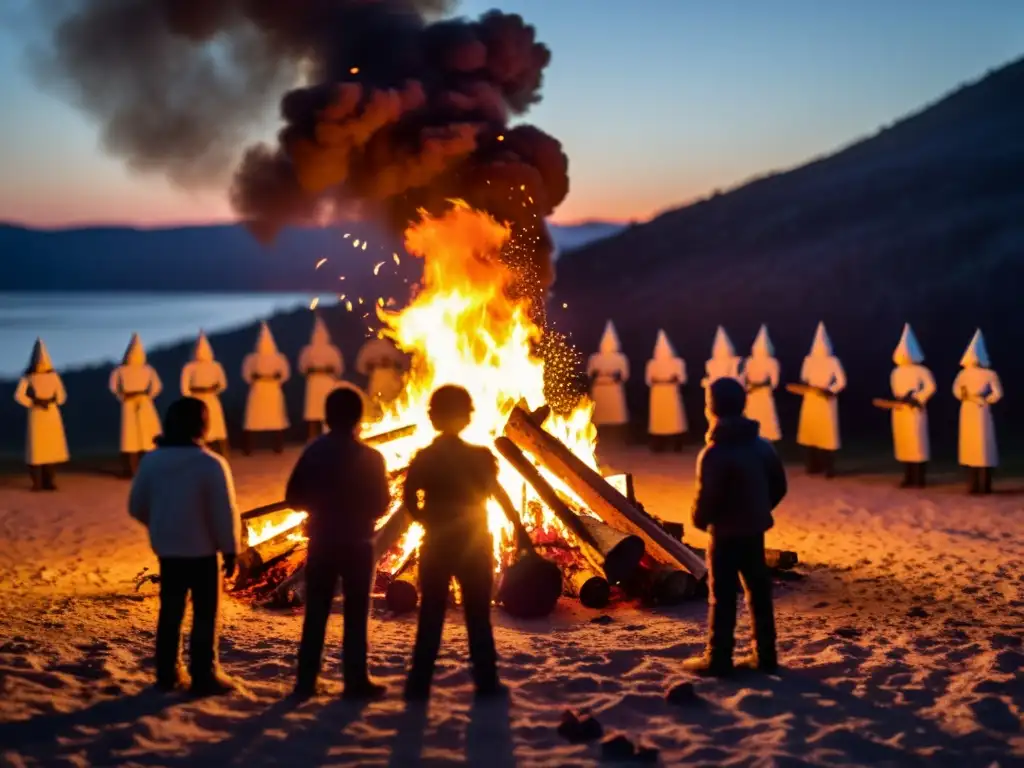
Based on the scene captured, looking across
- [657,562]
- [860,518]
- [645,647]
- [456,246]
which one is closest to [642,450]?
[860,518]

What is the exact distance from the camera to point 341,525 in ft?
18.1

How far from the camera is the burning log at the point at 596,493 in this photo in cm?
819

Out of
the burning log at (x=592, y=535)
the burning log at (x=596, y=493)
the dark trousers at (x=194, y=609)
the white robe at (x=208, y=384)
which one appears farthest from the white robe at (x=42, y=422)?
the dark trousers at (x=194, y=609)

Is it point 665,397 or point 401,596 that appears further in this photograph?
point 665,397

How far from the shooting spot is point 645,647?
21.9 ft

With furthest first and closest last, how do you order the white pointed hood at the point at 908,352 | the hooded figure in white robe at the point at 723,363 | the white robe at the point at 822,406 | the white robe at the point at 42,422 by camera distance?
the hooded figure in white robe at the point at 723,363, the white robe at the point at 822,406, the white robe at the point at 42,422, the white pointed hood at the point at 908,352

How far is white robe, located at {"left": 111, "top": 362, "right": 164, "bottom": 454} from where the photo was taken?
14.4m

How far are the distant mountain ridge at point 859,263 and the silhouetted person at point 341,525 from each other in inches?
554

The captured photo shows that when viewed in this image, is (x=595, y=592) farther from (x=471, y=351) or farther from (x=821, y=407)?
(x=821, y=407)

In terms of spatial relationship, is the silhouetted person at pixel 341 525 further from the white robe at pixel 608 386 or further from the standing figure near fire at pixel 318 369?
the white robe at pixel 608 386

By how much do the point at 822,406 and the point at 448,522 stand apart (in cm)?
990

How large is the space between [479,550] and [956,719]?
8.16ft

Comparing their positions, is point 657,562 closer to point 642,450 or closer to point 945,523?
point 945,523

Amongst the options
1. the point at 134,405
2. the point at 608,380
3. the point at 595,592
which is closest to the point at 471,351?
the point at 595,592
